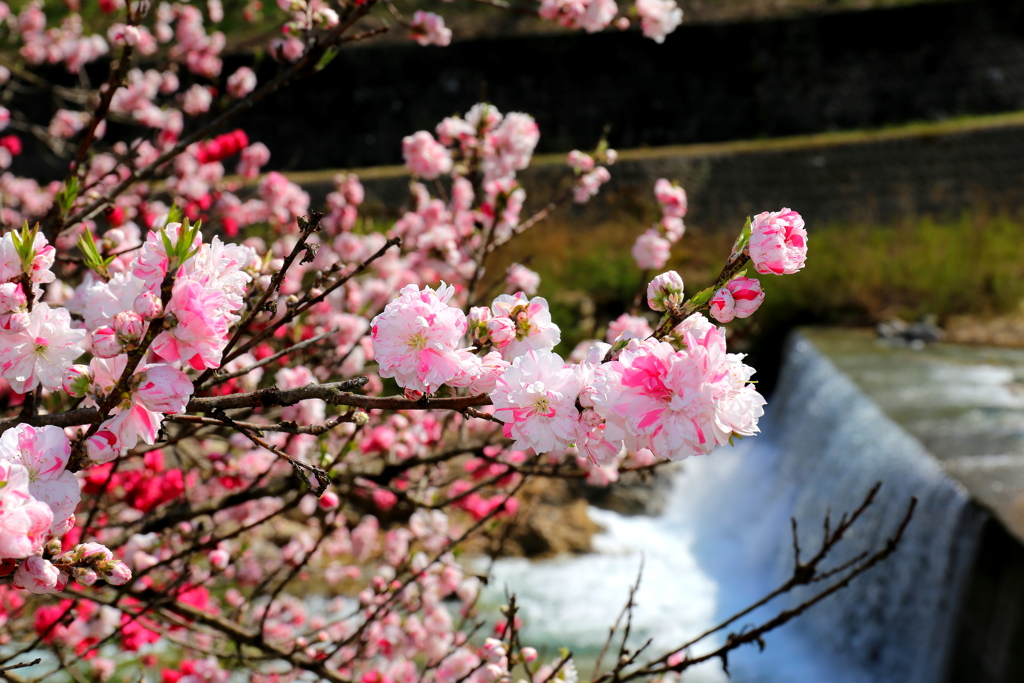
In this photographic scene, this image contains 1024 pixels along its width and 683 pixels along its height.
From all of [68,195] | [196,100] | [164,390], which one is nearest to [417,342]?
[164,390]

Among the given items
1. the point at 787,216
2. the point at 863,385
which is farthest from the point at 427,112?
the point at 787,216

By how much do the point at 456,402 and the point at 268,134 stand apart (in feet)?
43.6

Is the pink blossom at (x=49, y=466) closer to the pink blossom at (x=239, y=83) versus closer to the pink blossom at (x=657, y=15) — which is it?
the pink blossom at (x=657, y=15)

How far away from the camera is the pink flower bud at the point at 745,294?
2.74 feet

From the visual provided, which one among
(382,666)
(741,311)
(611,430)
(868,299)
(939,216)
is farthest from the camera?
(939,216)

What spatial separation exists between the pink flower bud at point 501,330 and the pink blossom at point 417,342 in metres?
0.07

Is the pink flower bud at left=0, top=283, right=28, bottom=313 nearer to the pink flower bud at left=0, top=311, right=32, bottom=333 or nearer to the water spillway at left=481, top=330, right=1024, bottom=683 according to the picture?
the pink flower bud at left=0, top=311, right=32, bottom=333

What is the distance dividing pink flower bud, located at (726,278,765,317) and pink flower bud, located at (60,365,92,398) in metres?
0.63

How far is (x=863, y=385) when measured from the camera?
543cm

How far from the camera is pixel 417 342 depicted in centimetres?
81

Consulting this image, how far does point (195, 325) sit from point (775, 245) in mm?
545

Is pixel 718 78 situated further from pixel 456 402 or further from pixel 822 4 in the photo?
pixel 456 402

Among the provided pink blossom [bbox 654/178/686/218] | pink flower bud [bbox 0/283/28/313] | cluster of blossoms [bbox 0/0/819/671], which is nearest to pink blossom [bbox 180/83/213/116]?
cluster of blossoms [bbox 0/0/819/671]

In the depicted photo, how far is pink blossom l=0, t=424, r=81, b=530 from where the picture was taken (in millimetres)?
734
